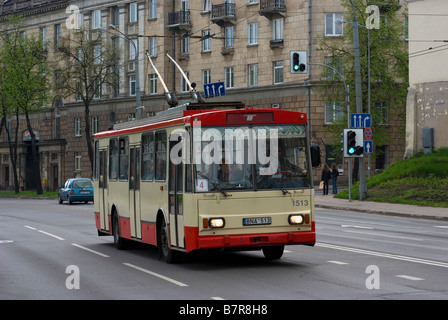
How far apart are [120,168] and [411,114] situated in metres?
31.1

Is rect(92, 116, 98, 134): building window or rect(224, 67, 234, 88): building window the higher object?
rect(224, 67, 234, 88): building window

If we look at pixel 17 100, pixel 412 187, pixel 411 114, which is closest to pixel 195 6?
pixel 17 100

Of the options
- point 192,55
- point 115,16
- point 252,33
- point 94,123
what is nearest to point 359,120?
point 252,33

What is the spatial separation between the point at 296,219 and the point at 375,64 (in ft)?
145

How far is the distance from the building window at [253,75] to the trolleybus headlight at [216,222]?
49814 mm

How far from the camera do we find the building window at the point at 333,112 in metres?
59.4

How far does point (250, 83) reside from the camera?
64.8m

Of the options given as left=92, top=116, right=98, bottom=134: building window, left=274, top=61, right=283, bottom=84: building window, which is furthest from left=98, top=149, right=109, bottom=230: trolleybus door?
left=92, top=116, right=98, bottom=134: building window

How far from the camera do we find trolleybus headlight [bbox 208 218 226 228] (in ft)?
48.8

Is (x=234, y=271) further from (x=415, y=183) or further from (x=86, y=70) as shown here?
(x=86, y=70)

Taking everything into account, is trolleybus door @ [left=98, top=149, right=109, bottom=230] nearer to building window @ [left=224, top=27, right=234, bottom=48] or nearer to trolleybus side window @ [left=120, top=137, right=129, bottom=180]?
trolleybus side window @ [left=120, top=137, right=129, bottom=180]

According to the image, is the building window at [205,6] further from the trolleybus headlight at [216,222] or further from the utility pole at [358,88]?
the trolleybus headlight at [216,222]

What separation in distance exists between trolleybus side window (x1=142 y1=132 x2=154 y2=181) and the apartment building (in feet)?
108

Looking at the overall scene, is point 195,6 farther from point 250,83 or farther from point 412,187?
point 412,187
